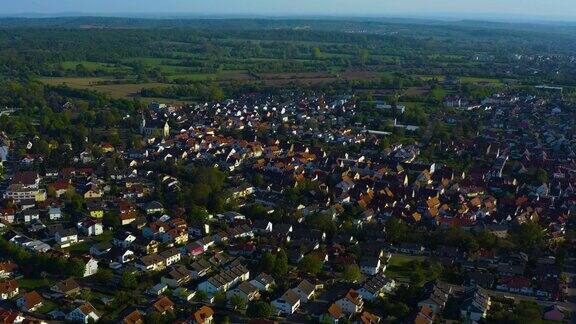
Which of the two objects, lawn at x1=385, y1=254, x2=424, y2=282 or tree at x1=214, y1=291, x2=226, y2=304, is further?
lawn at x1=385, y1=254, x2=424, y2=282

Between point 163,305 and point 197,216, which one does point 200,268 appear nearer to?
point 163,305

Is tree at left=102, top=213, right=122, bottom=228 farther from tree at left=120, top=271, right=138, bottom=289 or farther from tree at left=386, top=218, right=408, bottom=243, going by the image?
tree at left=386, top=218, right=408, bottom=243

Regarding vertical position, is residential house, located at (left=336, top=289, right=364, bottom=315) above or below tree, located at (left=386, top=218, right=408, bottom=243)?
above

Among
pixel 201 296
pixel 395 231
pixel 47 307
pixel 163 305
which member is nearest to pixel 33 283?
pixel 47 307

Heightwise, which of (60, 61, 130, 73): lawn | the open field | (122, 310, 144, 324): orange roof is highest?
(122, 310, 144, 324): orange roof

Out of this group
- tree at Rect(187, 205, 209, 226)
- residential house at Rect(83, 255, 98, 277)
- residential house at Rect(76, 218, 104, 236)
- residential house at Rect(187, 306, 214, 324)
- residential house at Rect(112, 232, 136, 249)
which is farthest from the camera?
tree at Rect(187, 205, 209, 226)

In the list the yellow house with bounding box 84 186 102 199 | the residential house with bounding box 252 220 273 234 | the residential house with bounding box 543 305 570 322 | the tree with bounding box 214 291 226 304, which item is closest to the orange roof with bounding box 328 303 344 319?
the tree with bounding box 214 291 226 304

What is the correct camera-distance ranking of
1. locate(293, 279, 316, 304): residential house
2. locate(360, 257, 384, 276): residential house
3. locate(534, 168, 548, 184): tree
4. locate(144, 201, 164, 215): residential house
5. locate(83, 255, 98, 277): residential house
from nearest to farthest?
1. locate(293, 279, 316, 304): residential house
2. locate(83, 255, 98, 277): residential house
3. locate(360, 257, 384, 276): residential house
4. locate(144, 201, 164, 215): residential house
5. locate(534, 168, 548, 184): tree

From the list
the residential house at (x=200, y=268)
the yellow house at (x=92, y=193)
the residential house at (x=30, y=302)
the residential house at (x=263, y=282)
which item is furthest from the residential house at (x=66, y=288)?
the yellow house at (x=92, y=193)
